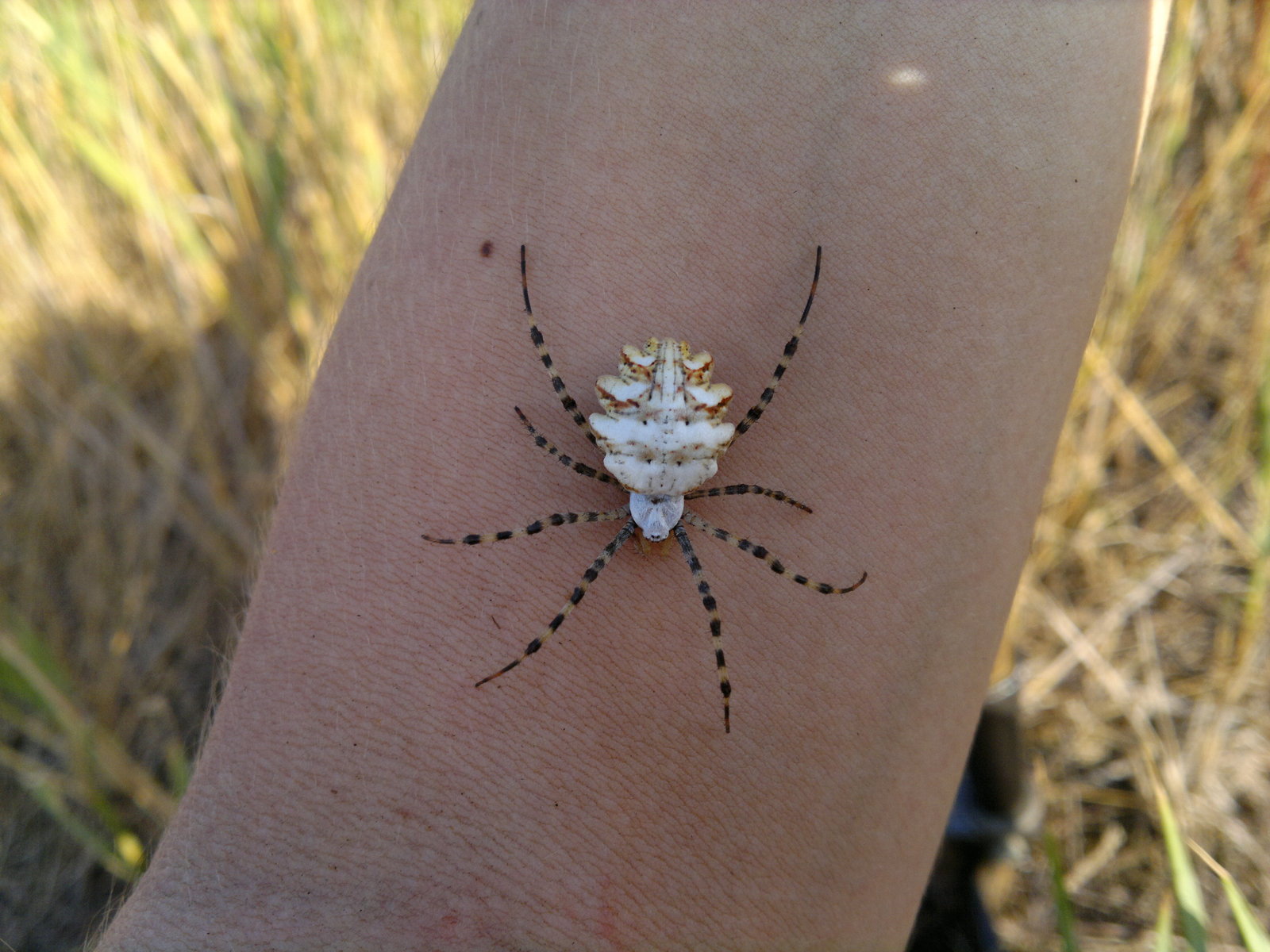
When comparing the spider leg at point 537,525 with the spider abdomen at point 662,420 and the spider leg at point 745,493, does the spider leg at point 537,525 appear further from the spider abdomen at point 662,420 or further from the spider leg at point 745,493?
the spider leg at point 745,493

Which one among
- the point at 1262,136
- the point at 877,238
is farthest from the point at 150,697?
the point at 1262,136

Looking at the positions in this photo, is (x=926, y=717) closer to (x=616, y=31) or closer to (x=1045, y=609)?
(x=616, y=31)

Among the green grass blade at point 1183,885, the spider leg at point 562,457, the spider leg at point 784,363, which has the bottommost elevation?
the green grass blade at point 1183,885

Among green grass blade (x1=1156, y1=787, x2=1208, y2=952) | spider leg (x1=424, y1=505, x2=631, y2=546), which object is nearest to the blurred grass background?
green grass blade (x1=1156, y1=787, x2=1208, y2=952)

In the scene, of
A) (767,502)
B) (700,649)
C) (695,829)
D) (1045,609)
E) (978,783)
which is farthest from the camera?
(1045,609)

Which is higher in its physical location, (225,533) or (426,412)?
(426,412)

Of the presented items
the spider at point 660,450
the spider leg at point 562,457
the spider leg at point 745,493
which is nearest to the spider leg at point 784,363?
the spider at point 660,450

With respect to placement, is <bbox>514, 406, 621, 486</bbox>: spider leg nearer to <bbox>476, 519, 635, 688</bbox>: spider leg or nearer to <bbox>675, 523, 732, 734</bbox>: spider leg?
<bbox>476, 519, 635, 688</bbox>: spider leg
